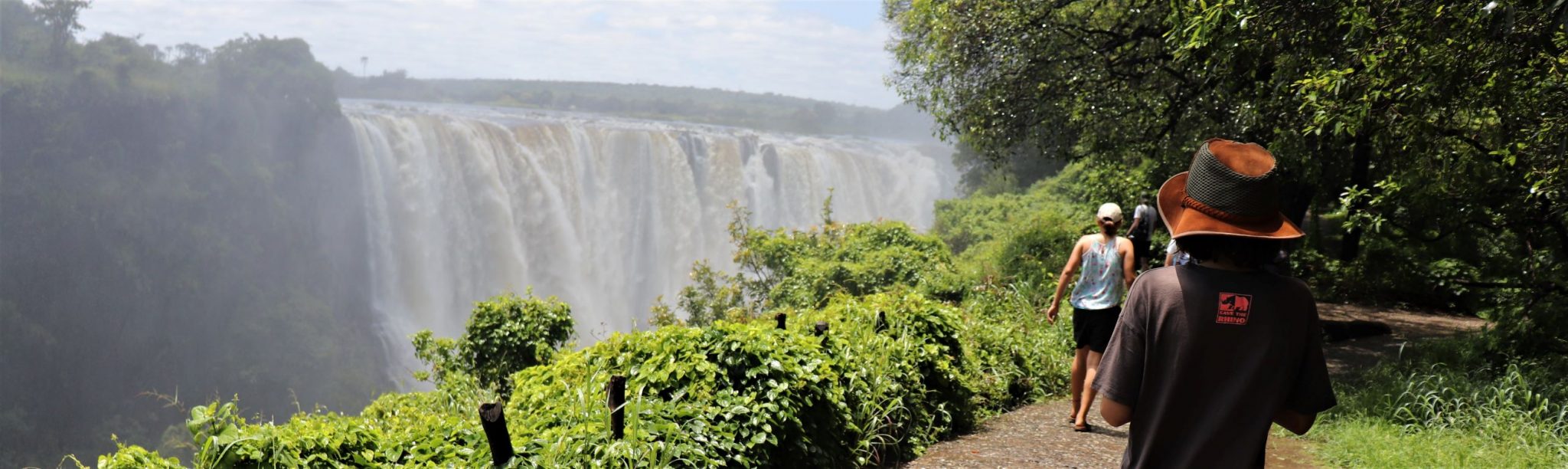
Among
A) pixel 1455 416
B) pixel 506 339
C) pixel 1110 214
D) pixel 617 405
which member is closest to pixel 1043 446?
pixel 1110 214

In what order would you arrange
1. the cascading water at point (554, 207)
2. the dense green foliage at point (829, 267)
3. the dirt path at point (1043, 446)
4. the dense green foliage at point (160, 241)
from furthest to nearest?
the cascading water at point (554, 207), the dense green foliage at point (160, 241), the dense green foliage at point (829, 267), the dirt path at point (1043, 446)

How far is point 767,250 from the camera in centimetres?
1725

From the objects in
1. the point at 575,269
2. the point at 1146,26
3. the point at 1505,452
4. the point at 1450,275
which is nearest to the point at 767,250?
the point at 1146,26

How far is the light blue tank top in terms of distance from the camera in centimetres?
513

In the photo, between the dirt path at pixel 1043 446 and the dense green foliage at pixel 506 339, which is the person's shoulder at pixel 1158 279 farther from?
the dense green foliage at pixel 506 339

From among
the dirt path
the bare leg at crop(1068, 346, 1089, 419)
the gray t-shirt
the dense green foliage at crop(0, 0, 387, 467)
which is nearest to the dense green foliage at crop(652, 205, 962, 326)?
the dirt path

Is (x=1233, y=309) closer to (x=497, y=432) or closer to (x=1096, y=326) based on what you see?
(x=497, y=432)

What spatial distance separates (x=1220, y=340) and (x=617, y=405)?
209 cm

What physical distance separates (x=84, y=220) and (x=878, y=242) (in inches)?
1017

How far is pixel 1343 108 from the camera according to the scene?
570 centimetres

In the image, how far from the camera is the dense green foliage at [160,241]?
28656mm

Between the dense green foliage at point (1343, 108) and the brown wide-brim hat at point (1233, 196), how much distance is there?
101 inches

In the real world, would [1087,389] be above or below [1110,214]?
below

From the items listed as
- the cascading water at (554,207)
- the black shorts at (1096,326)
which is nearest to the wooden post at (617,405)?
the black shorts at (1096,326)
